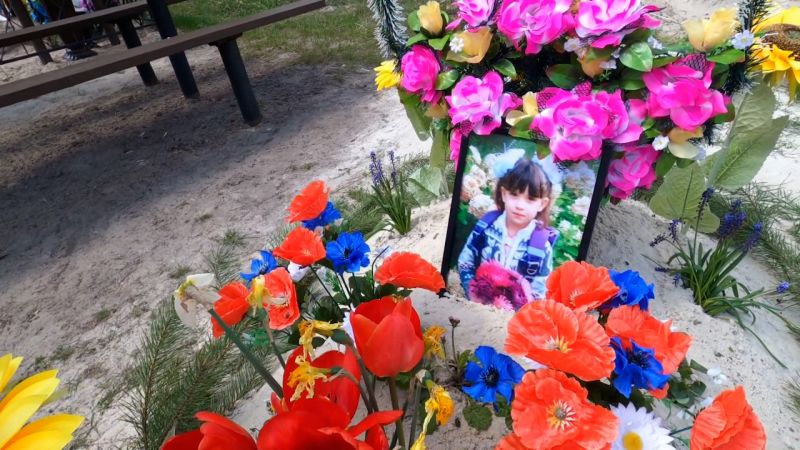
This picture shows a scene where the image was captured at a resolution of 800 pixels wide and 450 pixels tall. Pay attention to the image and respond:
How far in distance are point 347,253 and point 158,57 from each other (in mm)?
2933

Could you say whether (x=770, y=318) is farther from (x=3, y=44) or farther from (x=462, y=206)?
(x=3, y=44)

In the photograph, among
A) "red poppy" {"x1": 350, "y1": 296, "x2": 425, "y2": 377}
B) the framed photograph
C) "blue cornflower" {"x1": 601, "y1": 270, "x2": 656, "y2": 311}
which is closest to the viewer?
"red poppy" {"x1": 350, "y1": 296, "x2": 425, "y2": 377}

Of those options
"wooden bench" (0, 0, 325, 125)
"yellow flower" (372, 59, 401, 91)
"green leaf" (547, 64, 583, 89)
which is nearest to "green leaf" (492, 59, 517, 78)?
"green leaf" (547, 64, 583, 89)

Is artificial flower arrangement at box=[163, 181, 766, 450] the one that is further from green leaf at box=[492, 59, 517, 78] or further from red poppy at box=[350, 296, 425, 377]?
green leaf at box=[492, 59, 517, 78]

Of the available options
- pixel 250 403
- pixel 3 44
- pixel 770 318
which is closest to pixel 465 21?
pixel 250 403

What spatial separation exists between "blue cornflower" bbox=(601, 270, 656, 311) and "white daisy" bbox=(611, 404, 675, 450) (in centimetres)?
17

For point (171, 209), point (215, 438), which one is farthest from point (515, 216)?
point (171, 209)

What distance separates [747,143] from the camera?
1.66 m

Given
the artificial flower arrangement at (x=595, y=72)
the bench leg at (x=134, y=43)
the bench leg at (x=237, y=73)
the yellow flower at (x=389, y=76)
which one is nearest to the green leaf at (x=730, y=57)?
the artificial flower arrangement at (x=595, y=72)

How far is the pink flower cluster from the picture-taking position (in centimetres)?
116

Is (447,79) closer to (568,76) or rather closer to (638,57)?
(568,76)

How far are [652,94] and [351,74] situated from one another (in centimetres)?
370

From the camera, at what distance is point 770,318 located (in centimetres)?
154

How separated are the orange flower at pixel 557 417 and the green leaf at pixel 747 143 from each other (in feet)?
4.29
